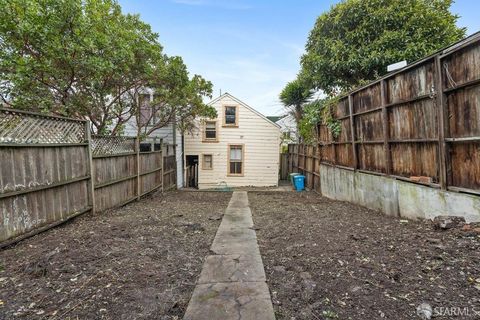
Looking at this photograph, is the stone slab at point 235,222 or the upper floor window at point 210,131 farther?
the upper floor window at point 210,131

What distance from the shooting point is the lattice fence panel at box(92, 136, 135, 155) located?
5.76 metres

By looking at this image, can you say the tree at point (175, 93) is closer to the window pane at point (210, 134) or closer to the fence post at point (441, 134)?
the window pane at point (210, 134)

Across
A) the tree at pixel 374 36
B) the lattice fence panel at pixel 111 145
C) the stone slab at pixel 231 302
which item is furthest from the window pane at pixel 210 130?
the stone slab at pixel 231 302

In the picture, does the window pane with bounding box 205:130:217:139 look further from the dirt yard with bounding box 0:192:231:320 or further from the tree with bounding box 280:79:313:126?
the dirt yard with bounding box 0:192:231:320

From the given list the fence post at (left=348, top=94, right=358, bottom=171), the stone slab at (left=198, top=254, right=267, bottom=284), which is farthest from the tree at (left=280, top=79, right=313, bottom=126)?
the stone slab at (left=198, top=254, right=267, bottom=284)

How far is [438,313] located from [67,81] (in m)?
7.91

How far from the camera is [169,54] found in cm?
880

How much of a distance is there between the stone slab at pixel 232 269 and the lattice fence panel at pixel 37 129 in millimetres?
3236

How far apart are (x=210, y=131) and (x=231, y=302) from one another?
12.0 meters

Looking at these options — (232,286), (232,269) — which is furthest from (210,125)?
(232,286)

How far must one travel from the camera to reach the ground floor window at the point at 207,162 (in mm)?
13805

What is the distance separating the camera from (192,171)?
1437 cm

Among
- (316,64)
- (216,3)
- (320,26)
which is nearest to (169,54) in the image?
(216,3)

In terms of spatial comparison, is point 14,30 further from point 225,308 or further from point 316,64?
point 316,64
